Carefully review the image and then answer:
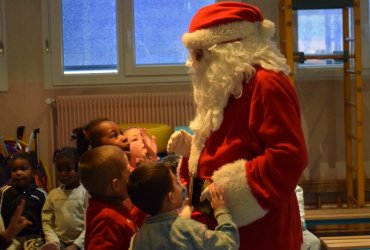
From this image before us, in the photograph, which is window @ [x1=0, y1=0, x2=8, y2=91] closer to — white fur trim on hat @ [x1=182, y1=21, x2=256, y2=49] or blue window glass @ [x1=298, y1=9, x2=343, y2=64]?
blue window glass @ [x1=298, y1=9, x2=343, y2=64]

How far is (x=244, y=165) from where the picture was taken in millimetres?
1704

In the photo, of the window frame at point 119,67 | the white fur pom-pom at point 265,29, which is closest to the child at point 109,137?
the white fur pom-pom at point 265,29

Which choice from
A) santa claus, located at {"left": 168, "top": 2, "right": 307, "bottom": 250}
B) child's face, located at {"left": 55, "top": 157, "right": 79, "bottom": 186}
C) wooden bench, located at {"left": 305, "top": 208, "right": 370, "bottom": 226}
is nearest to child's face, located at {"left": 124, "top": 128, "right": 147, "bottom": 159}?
santa claus, located at {"left": 168, "top": 2, "right": 307, "bottom": 250}

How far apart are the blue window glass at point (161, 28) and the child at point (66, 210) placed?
1.76m

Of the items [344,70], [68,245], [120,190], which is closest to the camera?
[120,190]

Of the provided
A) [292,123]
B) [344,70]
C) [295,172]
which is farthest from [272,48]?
[344,70]

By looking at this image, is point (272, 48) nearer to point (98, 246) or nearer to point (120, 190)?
point (120, 190)

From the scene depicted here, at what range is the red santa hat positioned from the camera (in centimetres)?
177

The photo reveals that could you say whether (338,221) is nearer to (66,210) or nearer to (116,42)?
(66,210)

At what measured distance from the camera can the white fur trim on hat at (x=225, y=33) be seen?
1772 mm

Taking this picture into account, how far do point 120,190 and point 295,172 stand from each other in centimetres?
65

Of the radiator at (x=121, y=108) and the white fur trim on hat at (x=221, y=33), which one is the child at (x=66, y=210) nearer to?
the radiator at (x=121, y=108)

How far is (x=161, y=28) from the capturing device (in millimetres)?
4898

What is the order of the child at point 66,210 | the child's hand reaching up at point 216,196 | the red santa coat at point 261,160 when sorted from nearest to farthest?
the red santa coat at point 261,160 < the child's hand reaching up at point 216,196 < the child at point 66,210
